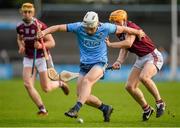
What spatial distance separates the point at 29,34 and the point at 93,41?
243 cm

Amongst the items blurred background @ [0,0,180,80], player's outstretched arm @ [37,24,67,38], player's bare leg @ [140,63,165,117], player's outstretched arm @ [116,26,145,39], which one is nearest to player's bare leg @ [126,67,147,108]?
player's bare leg @ [140,63,165,117]

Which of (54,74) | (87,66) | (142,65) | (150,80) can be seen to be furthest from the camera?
(54,74)

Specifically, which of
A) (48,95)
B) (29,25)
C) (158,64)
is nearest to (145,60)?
(158,64)

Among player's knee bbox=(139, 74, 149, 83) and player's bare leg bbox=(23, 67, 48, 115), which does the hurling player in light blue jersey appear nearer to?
player's knee bbox=(139, 74, 149, 83)

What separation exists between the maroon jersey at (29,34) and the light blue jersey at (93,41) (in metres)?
1.93

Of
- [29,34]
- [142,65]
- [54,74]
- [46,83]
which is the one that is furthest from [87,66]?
[46,83]

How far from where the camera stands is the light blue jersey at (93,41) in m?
17.5

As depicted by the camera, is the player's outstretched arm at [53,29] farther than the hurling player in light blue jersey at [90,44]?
Yes

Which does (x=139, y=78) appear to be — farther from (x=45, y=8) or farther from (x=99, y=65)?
(x=45, y=8)

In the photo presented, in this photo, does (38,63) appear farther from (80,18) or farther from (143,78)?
(80,18)

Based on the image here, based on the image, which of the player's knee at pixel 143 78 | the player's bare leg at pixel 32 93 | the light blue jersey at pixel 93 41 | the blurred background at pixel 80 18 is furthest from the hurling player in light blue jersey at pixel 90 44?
the blurred background at pixel 80 18

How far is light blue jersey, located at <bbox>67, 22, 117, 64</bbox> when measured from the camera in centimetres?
1748

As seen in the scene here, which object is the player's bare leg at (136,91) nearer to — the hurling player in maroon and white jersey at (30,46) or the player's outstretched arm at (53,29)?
the hurling player in maroon and white jersey at (30,46)

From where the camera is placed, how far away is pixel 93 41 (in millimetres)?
17516
